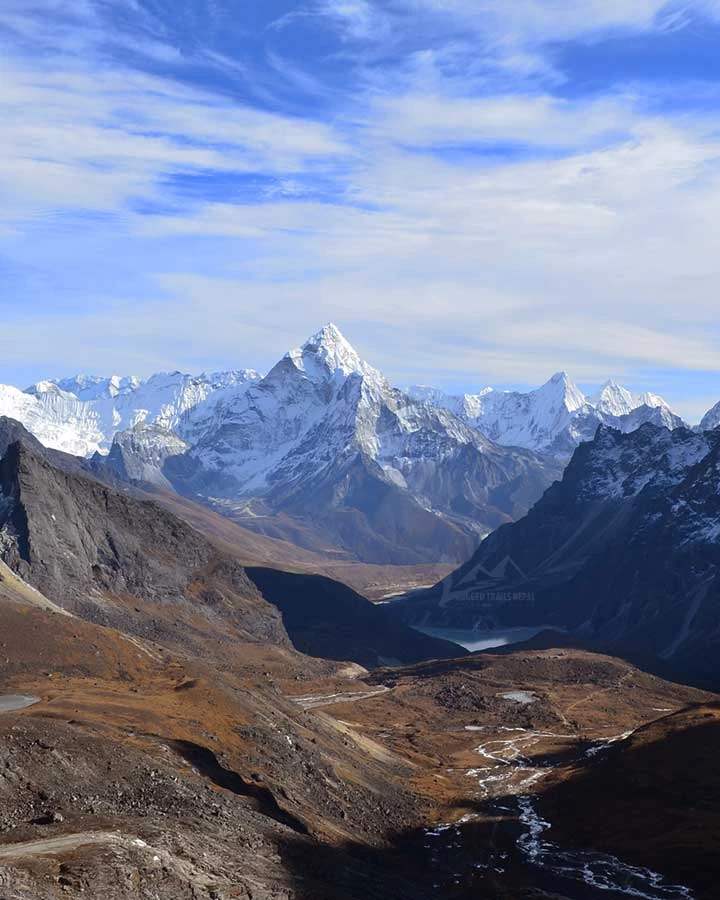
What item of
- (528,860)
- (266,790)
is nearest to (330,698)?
(528,860)

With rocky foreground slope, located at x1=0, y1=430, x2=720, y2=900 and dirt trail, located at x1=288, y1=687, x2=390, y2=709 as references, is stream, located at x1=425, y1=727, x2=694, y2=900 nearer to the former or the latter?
rocky foreground slope, located at x1=0, y1=430, x2=720, y2=900

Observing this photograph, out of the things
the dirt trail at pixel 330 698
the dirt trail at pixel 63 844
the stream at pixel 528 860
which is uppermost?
the dirt trail at pixel 63 844

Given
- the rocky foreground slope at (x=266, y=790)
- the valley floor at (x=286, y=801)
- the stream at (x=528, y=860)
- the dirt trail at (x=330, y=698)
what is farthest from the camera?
the dirt trail at (x=330, y=698)

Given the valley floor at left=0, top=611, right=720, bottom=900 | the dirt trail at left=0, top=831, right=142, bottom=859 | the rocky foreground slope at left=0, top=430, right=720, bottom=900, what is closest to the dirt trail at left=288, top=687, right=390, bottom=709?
the rocky foreground slope at left=0, top=430, right=720, bottom=900

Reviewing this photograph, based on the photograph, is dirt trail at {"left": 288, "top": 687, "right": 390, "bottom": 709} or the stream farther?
dirt trail at {"left": 288, "top": 687, "right": 390, "bottom": 709}

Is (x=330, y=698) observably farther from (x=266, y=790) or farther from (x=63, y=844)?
(x=63, y=844)

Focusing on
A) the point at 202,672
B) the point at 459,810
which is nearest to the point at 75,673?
the point at 202,672

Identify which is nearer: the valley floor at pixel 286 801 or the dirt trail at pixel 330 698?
the valley floor at pixel 286 801

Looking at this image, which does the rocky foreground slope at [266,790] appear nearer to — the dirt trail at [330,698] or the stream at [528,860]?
the stream at [528,860]

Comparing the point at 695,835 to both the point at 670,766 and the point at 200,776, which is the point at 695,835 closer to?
the point at 670,766

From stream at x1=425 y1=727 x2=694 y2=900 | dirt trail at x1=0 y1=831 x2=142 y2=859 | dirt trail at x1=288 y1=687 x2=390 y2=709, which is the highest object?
dirt trail at x1=0 y1=831 x2=142 y2=859

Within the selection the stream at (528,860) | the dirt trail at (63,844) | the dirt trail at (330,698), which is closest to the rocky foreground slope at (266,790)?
the dirt trail at (63,844)
